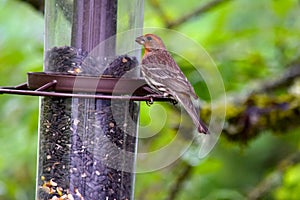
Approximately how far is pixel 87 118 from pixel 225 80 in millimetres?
1687

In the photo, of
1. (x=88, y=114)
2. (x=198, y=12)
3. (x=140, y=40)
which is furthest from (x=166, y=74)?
(x=198, y=12)

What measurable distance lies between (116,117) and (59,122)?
242 mm

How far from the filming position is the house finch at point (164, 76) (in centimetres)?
300

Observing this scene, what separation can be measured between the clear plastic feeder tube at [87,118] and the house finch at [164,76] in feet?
0.32

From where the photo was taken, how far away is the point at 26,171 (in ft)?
19.2

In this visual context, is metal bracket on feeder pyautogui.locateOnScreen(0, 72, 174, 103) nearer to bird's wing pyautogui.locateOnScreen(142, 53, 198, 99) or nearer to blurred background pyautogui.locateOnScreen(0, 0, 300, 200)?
bird's wing pyautogui.locateOnScreen(142, 53, 198, 99)

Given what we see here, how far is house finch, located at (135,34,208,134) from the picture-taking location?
9.85 feet

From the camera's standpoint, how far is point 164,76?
309 cm

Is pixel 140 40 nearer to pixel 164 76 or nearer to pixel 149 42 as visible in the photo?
pixel 149 42

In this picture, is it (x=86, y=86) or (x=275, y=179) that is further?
(x=275, y=179)

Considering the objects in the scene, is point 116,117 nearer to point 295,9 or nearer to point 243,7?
point 243,7

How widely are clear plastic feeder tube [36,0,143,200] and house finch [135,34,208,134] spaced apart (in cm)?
10

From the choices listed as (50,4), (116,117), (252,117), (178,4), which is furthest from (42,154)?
(178,4)

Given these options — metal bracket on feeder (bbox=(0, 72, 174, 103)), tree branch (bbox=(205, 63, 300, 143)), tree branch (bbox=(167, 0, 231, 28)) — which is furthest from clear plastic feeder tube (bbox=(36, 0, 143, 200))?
tree branch (bbox=(167, 0, 231, 28))
